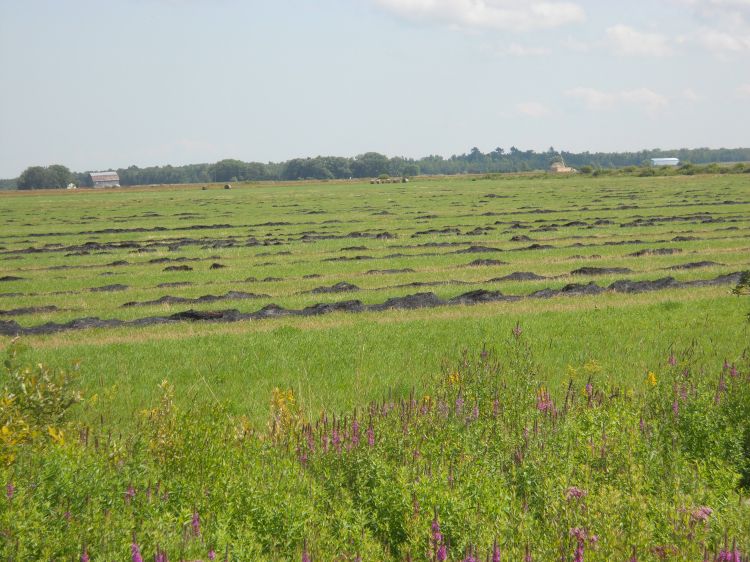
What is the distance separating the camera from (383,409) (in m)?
10.0

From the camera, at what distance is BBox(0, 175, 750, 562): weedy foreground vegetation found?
6836mm

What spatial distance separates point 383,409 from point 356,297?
1485cm

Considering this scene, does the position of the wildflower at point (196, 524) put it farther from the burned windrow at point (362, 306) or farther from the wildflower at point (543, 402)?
the burned windrow at point (362, 306)

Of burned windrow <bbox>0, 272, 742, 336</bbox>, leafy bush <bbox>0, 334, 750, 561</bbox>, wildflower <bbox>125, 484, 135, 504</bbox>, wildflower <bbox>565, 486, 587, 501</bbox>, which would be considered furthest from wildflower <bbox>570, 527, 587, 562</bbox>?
burned windrow <bbox>0, 272, 742, 336</bbox>

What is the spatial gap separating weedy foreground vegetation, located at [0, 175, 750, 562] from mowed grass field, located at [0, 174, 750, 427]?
0.11 metres

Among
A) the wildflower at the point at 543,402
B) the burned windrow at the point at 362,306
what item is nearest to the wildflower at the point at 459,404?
the wildflower at the point at 543,402

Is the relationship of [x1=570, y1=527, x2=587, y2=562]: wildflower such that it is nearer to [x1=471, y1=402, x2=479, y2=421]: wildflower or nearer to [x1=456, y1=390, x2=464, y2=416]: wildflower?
[x1=471, y1=402, x2=479, y2=421]: wildflower

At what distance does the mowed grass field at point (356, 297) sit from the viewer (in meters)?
14.9

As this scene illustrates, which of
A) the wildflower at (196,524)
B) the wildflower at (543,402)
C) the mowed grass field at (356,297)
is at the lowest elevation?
the mowed grass field at (356,297)

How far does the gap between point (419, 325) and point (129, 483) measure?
1187 centimetres

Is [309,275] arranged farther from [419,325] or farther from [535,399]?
[535,399]

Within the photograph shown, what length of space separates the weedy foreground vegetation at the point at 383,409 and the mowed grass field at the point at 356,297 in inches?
4.5

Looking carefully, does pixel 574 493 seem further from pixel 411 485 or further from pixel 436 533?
pixel 436 533

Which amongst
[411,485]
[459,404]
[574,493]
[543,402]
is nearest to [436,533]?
[411,485]
